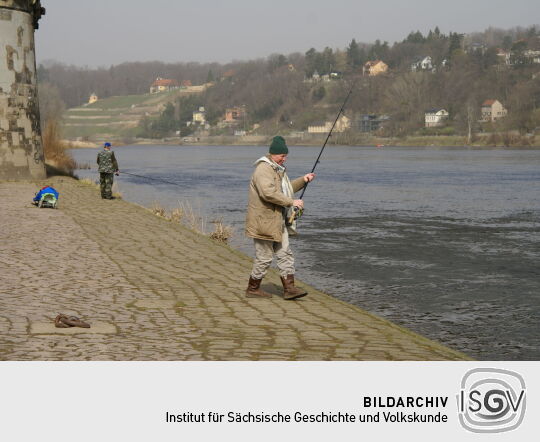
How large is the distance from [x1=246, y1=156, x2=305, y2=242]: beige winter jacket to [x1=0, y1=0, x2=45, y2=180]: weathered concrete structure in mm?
18160

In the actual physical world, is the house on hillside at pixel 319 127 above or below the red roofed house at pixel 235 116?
below

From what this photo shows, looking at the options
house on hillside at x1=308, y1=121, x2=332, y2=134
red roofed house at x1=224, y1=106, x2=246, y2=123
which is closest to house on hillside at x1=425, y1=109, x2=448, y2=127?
house on hillside at x1=308, y1=121, x2=332, y2=134

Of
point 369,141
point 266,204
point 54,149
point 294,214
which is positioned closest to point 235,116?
point 369,141

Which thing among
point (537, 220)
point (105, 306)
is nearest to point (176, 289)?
point (105, 306)

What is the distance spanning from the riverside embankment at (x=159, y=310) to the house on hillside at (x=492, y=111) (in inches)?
4695

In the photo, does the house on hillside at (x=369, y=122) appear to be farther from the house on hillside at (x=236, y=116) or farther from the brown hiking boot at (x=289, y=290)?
the brown hiking boot at (x=289, y=290)

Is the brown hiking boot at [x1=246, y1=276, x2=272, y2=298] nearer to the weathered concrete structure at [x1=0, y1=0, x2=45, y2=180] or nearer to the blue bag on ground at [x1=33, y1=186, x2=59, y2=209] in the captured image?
the blue bag on ground at [x1=33, y1=186, x2=59, y2=209]

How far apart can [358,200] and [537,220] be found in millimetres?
8390

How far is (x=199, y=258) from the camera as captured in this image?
41.5ft

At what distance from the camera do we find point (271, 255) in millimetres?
8938

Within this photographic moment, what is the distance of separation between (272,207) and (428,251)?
371 inches

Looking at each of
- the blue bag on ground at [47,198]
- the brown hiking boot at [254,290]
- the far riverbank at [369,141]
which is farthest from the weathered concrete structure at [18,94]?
the far riverbank at [369,141]

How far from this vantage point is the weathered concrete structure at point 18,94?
25.0m
